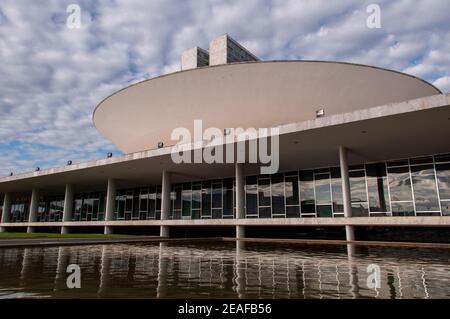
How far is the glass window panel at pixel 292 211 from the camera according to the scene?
22.4 meters

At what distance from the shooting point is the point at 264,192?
24219mm

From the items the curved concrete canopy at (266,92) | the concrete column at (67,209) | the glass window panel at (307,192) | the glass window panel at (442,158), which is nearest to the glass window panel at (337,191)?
the glass window panel at (307,192)

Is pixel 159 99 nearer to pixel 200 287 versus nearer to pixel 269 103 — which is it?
pixel 269 103

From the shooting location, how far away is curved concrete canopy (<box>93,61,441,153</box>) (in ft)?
60.7

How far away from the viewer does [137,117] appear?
2392cm

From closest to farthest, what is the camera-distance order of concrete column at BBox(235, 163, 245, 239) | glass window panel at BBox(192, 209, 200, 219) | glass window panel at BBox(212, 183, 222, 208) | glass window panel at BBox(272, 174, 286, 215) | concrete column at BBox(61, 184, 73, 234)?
concrete column at BBox(235, 163, 245, 239) < glass window panel at BBox(272, 174, 286, 215) < glass window panel at BBox(212, 183, 222, 208) < glass window panel at BBox(192, 209, 200, 219) < concrete column at BBox(61, 184, 73, 234)

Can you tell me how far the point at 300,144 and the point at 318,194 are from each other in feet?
20.5

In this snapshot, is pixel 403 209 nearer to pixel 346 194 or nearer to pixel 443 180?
pixel 443 180

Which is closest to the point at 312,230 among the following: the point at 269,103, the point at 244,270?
the point at 269,103

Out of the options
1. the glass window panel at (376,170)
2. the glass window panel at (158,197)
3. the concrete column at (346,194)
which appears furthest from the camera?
the glass window panel at (158,197)

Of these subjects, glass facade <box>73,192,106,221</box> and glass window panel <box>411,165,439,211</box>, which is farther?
glass facade <box>73,192,106,221</box>

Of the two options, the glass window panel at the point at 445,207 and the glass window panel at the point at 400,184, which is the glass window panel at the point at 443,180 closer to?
the glass window panel at the point at 445,207

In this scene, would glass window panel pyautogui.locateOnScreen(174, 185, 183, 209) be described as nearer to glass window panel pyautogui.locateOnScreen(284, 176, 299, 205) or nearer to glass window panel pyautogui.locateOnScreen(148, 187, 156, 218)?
glass window panel pyautogui.locateOnScreen(148, 187, 156, 218)

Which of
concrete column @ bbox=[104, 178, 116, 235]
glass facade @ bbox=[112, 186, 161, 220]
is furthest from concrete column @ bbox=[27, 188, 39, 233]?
concrete column @ bbox=[104, 178, 116, 235]
